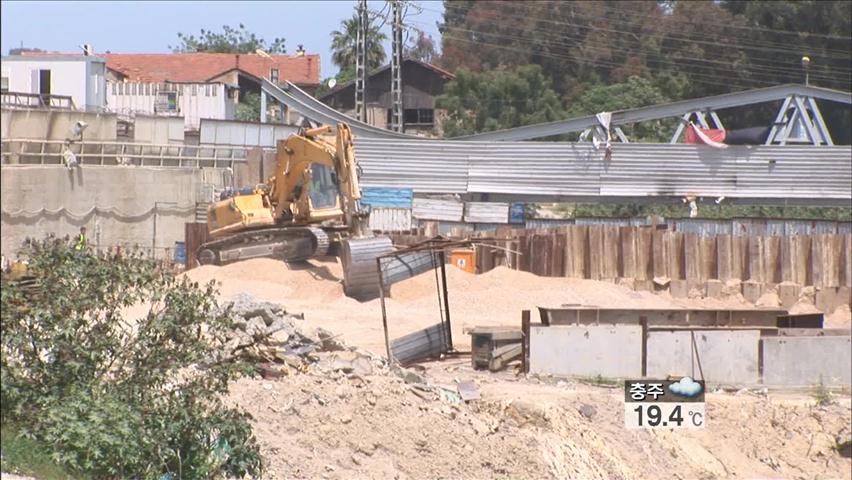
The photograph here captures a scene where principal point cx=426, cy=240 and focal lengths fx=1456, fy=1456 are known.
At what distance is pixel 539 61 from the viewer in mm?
59250

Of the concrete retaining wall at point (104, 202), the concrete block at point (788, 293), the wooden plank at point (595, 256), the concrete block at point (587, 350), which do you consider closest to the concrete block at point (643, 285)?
the wooden plank at point (595, 256)

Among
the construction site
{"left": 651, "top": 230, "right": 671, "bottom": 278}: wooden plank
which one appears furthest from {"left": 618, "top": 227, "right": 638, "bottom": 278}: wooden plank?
{"left": 651, "top": 230, "right": 671, "bottom": 278}: wooden plank

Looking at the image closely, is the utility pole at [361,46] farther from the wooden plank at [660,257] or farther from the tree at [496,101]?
the tree at [496,101]

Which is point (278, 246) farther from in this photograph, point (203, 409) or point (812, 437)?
point (203, 409)

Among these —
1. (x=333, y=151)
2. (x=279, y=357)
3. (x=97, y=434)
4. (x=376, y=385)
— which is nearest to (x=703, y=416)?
(x=376, y=385)

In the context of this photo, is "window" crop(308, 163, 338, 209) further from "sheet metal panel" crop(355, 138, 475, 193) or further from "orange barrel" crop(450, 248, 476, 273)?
"sheet metal panel" crop(355, 138, 475, 193)

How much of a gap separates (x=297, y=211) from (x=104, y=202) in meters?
9.05

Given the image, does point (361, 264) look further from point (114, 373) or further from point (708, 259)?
point (114, 373)

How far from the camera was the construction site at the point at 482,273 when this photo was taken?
18.3 metres

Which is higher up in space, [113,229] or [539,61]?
[539,61]

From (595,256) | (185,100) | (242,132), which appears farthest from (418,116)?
(595,256)

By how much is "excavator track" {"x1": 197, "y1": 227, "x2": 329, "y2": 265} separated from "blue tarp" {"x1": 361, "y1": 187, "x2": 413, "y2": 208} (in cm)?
711

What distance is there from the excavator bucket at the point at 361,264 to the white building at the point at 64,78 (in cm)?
759

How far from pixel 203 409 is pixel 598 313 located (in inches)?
453
